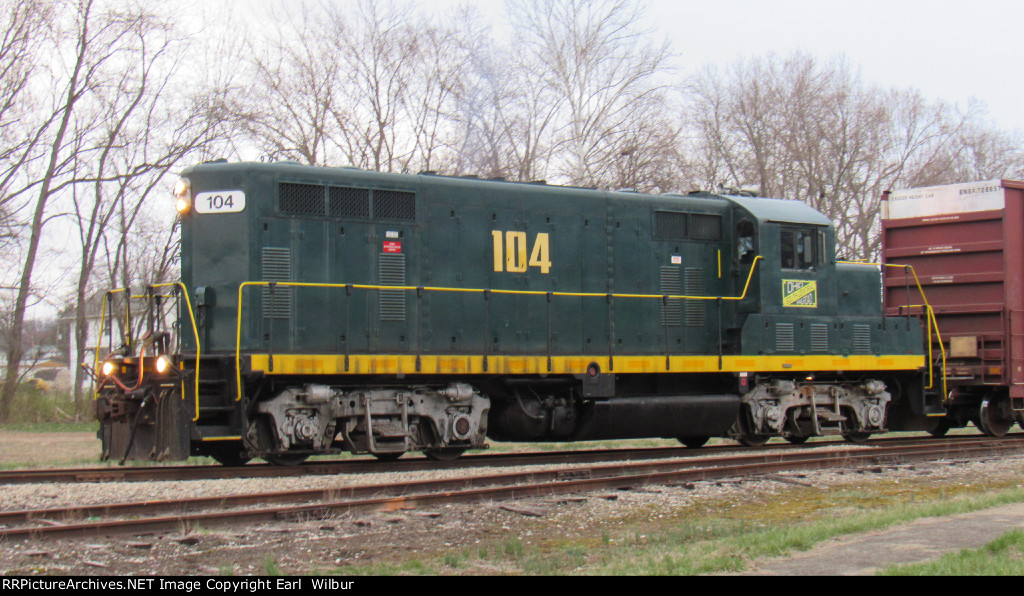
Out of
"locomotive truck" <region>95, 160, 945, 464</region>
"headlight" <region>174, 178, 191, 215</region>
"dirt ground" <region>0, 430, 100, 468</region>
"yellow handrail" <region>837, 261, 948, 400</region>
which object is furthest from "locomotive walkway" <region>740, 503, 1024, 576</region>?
"dirt ground" <region>0, 430, 100, 468</region>

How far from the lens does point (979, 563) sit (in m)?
5.72

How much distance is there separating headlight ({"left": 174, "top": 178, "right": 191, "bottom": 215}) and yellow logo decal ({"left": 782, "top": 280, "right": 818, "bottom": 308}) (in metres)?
8.32

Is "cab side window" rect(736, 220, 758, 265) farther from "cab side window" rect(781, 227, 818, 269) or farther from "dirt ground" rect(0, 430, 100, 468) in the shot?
"dirt ground" rect(0, 430, 100, 468)

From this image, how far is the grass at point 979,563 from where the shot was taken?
5441 mm

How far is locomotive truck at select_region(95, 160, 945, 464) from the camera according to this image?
423 inches

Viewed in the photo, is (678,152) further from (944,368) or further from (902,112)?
(944,368)

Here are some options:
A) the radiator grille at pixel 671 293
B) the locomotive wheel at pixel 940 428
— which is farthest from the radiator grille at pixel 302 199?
the locomotive wheel at pixel 940 428

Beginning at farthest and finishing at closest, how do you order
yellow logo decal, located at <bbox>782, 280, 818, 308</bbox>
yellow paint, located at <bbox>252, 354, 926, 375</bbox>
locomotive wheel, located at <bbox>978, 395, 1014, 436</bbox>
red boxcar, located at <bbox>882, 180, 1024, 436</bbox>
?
locomotive wheel, located at <bbox>978, 395, 1014, 436</bbox>
red boxcar, located at <bbox>882, 180, 1024, 436</bbox>
yellow logo decal, located at <bbox>782, 280, 818, 308</bbox>
yellow paint, located at <bbox>252, 354, 926, 375</bbox>

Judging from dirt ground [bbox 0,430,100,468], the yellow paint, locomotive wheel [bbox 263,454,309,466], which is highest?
the yellow paint

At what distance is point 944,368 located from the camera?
586 inches

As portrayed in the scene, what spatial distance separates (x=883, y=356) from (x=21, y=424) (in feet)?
74.6

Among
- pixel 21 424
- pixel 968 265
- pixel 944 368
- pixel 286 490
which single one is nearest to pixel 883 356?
pixel 944 368

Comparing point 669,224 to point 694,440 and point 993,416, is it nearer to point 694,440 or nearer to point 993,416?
point 694,440

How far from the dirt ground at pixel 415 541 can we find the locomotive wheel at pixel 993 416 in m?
8.58
